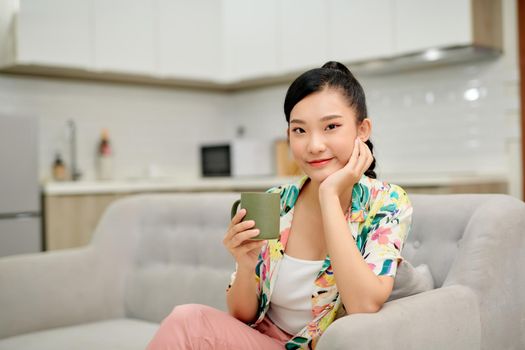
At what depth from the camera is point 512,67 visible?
405 cm

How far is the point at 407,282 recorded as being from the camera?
5.06 ft

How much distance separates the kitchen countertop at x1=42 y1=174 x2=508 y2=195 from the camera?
3.65 meters

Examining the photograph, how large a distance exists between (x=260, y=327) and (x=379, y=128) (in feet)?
10.9

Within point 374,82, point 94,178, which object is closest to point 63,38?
point 94,178

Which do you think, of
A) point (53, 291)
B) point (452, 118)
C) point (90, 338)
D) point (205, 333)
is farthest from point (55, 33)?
point (205, 333)

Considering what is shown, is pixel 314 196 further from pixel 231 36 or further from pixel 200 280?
pixel 231 36

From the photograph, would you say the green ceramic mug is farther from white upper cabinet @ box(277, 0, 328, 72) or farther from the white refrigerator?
white upper cabinet @ box(277, 0, 328, 72)

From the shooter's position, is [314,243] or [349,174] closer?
[349,174]

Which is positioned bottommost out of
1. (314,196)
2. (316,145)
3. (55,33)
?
(314,196)

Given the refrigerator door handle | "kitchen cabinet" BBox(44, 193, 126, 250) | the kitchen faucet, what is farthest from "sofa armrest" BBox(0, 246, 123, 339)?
the kitchen faucet

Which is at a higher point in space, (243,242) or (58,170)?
(58,170)

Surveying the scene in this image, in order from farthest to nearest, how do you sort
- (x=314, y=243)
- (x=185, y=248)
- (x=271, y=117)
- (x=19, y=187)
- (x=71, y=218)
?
(x=271, y=117) < (x=71, y=218) < (x=19, y=187) < (x=185, y=248) < (x=314, y=243)

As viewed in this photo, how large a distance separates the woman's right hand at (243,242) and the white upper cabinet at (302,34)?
3215 millimetres

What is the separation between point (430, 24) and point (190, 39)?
77.7 inches
